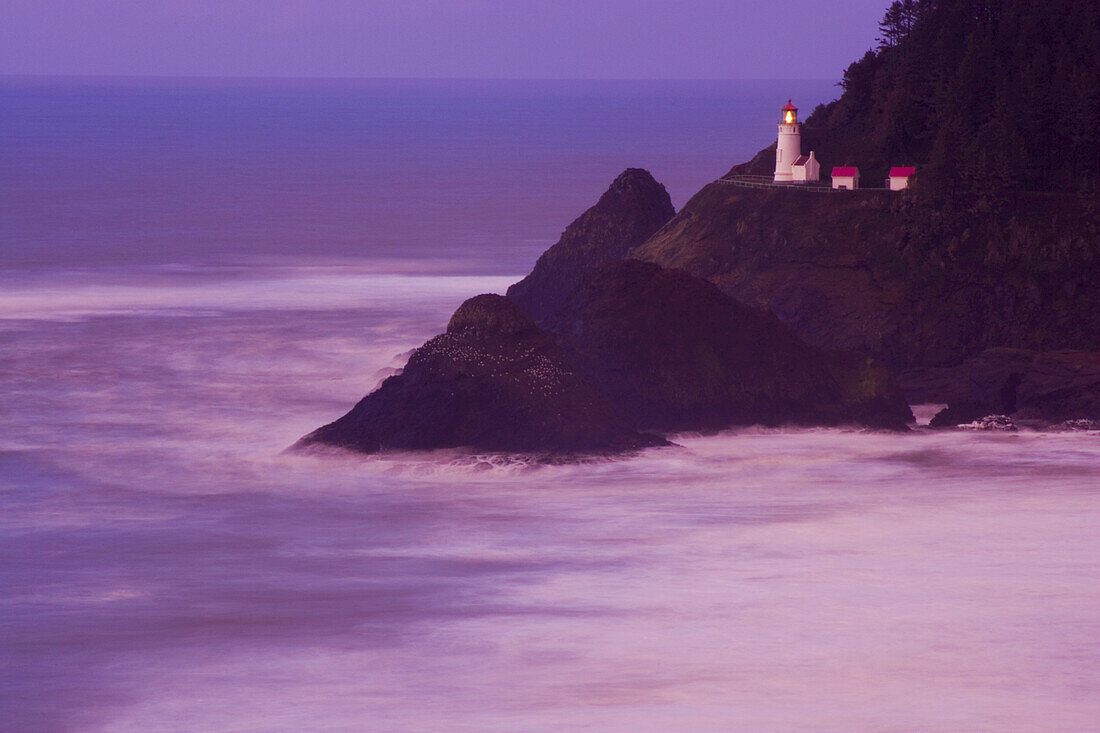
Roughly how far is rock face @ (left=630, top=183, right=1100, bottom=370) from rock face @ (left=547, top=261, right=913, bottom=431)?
8.46 m

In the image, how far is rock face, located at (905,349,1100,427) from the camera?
46.5 m

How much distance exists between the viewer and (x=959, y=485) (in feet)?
138

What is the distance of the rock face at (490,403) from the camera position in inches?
1644

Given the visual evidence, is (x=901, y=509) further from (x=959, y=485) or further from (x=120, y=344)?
(x=120, y=344)

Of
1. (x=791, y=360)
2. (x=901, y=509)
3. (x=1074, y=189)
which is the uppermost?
(x=1074, y=189)

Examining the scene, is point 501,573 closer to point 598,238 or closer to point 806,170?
point 806,170

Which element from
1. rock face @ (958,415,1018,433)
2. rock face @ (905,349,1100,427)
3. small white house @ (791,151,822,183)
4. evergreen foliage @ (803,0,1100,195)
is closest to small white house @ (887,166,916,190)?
evergreen foliage @ (803,0,1100,195)

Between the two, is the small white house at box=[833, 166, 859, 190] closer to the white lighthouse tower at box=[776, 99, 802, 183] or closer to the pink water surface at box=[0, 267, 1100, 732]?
the white lighthouse tower at box=[776, 99, 802, 183]

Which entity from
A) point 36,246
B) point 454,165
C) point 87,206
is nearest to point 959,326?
point 36,246

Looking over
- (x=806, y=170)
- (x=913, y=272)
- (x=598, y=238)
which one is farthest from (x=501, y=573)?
(x=598, y=238)

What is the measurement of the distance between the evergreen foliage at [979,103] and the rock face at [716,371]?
1496 cm

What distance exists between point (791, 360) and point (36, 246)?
67.6 meters

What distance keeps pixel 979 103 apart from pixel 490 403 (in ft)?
102

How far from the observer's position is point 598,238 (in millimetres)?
68688
